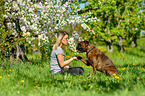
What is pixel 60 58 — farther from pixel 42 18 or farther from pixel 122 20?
pixel 122 20

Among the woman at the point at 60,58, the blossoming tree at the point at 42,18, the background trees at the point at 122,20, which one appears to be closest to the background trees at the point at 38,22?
the blossoming tree at the point at 42,18

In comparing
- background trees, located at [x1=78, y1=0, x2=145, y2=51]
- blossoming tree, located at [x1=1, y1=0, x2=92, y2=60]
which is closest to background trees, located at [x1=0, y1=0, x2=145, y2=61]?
blossoming tree, located at [x1=1, y1=0, x2=92, y2=60]

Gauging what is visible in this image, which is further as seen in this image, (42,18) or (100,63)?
(42,18)

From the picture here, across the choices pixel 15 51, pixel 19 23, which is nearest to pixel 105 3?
pixel 19 23

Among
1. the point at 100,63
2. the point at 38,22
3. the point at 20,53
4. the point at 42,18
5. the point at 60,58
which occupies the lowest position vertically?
the point at 100,63

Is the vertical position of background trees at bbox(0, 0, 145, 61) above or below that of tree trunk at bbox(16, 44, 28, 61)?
above

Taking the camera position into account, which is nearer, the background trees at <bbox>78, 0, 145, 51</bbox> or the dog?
the dog

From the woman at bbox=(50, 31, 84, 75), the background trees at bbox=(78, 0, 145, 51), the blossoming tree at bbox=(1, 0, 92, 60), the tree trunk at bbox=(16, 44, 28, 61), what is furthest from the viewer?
the background trees at bbox=(78, 0, 145, 51)

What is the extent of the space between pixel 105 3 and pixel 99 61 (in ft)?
16.6

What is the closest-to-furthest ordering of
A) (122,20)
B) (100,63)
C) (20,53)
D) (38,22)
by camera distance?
(100,63) < (38,22) < (20,53) < (122,20)

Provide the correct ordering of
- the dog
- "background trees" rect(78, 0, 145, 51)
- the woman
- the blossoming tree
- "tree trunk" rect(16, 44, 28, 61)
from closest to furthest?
the woman < the dog < the blossoming tree < "tree trunk" rect(16, 44, 28, 61) < "background trees" rect(78, 0, 145, 51)

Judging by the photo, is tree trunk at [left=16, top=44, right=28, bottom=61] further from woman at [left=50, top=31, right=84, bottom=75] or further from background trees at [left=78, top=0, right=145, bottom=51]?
background trees at [left=78, top=0, right=145, bottom=51]

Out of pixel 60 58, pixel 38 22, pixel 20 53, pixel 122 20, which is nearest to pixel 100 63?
pixel 60 58

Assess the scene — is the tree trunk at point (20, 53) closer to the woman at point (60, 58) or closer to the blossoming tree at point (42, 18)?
the blossoming tree at point (42, 18)
